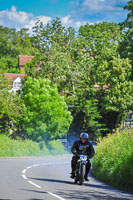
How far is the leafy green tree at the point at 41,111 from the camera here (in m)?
49.8

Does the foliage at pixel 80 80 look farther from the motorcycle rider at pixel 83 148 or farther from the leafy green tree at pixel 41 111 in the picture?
the motorcycle rider at pixel 83 148

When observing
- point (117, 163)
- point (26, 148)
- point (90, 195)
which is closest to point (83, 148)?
point (117, 163)

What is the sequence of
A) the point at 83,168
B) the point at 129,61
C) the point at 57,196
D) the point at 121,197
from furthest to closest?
the point at 129,61 < the point at 83,168 < the point at 121,197 < the point at 57,196

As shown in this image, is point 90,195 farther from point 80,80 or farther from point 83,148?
Result: point 80,80

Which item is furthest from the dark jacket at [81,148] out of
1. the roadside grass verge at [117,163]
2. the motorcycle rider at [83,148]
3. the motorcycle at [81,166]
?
the roadside grass verge at [117,163]

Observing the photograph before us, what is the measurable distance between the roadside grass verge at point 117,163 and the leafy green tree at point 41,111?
27753 mm

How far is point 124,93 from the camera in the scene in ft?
178

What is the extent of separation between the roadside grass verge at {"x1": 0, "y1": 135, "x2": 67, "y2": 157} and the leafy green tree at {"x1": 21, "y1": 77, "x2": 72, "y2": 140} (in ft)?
4.04

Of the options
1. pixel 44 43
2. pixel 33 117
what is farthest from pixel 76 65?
pixel 33 117

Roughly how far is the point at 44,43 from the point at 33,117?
1555 cm

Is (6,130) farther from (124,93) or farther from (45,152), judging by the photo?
(124,93)

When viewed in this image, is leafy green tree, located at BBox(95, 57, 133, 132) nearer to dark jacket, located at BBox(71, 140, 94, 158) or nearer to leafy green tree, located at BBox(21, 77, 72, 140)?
leafy green tree, located at BBox(21, 77, 72, 140)

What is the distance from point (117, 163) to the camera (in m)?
17.5

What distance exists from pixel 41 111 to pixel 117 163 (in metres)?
33.1
